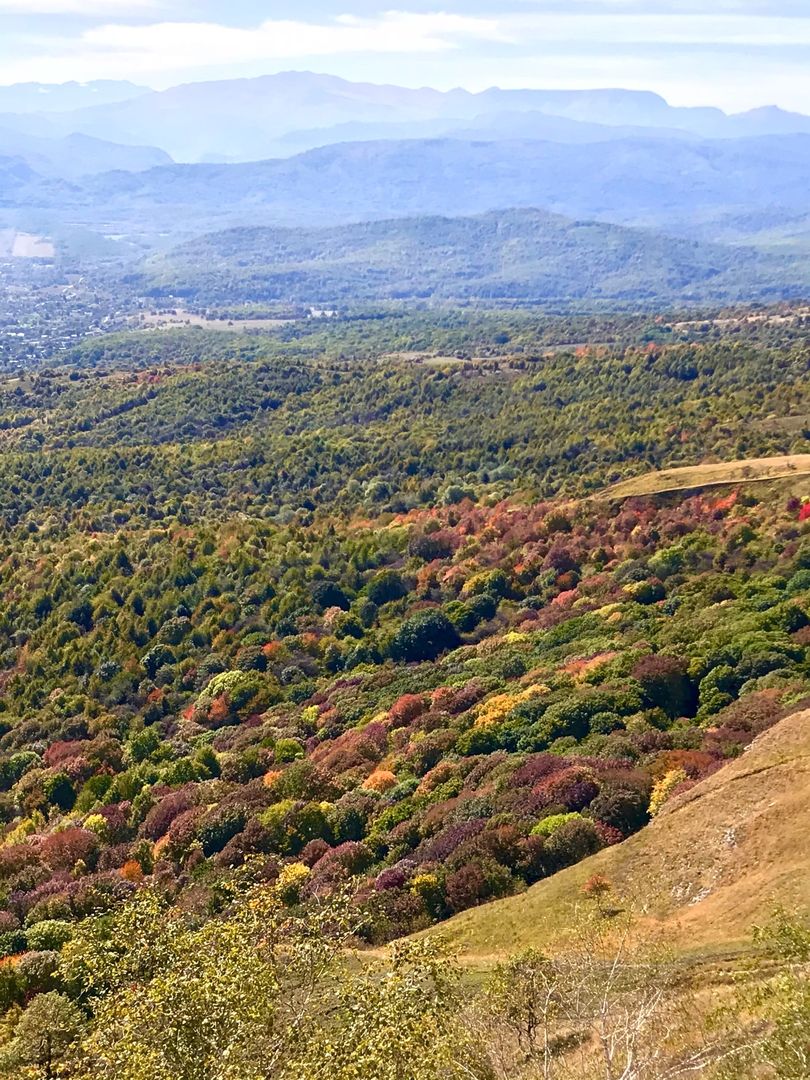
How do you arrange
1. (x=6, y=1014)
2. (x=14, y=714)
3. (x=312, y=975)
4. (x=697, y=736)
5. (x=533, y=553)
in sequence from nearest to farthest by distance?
(x=312, y=975) → (x=6, y=1014) → (x=697, y=736) → (x=14, y=714) → (x=533, y=553)

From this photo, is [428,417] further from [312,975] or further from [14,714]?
[312,975]

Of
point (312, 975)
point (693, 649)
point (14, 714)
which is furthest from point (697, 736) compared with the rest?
point (14, 714)

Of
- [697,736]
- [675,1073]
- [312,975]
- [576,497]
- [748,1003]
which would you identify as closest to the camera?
[675,1073]

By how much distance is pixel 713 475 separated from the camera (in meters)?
68.2

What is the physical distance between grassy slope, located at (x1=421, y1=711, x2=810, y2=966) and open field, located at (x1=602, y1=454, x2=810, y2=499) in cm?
4046

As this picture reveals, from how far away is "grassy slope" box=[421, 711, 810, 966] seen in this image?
68.3 ft

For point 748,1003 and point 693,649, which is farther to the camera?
point 693,649

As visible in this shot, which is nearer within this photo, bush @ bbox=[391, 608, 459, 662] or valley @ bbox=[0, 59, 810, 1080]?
valley @ bbox=[0, 59, 810, 1080]

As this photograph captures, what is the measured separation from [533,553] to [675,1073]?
170 ft

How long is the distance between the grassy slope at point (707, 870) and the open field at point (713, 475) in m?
40.5

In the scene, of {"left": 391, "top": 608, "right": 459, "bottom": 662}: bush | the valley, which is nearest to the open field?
the valley

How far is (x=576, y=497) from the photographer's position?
7706 centimetres

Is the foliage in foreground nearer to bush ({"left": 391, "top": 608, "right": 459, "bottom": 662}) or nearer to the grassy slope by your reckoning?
the grassy slope

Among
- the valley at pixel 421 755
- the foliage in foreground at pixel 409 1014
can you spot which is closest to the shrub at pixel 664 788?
the valley at pixel 421 755
